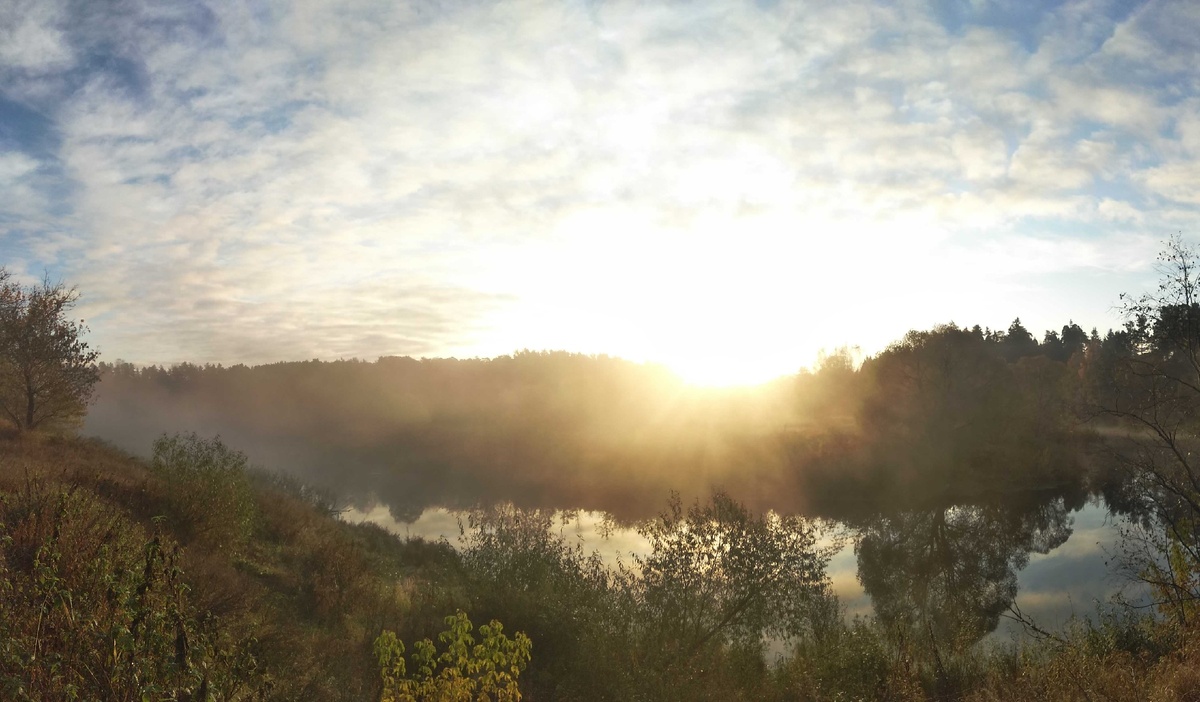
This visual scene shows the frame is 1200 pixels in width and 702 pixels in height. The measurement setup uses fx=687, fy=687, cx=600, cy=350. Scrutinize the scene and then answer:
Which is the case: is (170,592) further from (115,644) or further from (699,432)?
(699,432)

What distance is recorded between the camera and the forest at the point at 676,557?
772cm

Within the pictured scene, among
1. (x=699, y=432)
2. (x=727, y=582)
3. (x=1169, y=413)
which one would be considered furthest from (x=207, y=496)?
(x=699, y=432)

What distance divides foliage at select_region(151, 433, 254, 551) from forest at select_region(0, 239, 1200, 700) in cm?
10

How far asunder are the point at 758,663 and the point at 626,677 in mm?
5542

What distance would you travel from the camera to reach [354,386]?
475ft

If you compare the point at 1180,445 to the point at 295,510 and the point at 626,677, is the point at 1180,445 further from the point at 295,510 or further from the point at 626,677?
the point at 295,510

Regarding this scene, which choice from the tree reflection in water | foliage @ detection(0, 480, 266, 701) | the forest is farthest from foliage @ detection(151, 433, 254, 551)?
the tree reflection in water

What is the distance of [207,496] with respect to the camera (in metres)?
21.3

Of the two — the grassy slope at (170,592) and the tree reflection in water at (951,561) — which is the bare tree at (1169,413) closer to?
the tree reflection in water at (951,561)

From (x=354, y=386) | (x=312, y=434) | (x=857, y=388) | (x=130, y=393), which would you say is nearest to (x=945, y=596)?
(x=857, y=388)

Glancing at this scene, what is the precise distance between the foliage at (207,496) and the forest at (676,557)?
10 centimetres

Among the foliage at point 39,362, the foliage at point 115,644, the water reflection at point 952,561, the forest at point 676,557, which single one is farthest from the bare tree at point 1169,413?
the foliage at point 39,362

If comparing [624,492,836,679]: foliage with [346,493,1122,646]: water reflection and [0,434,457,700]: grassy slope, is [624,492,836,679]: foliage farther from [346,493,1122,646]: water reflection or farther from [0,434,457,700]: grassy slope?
[0,434,457,700]: grassy slope

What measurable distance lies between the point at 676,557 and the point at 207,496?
14731mm
